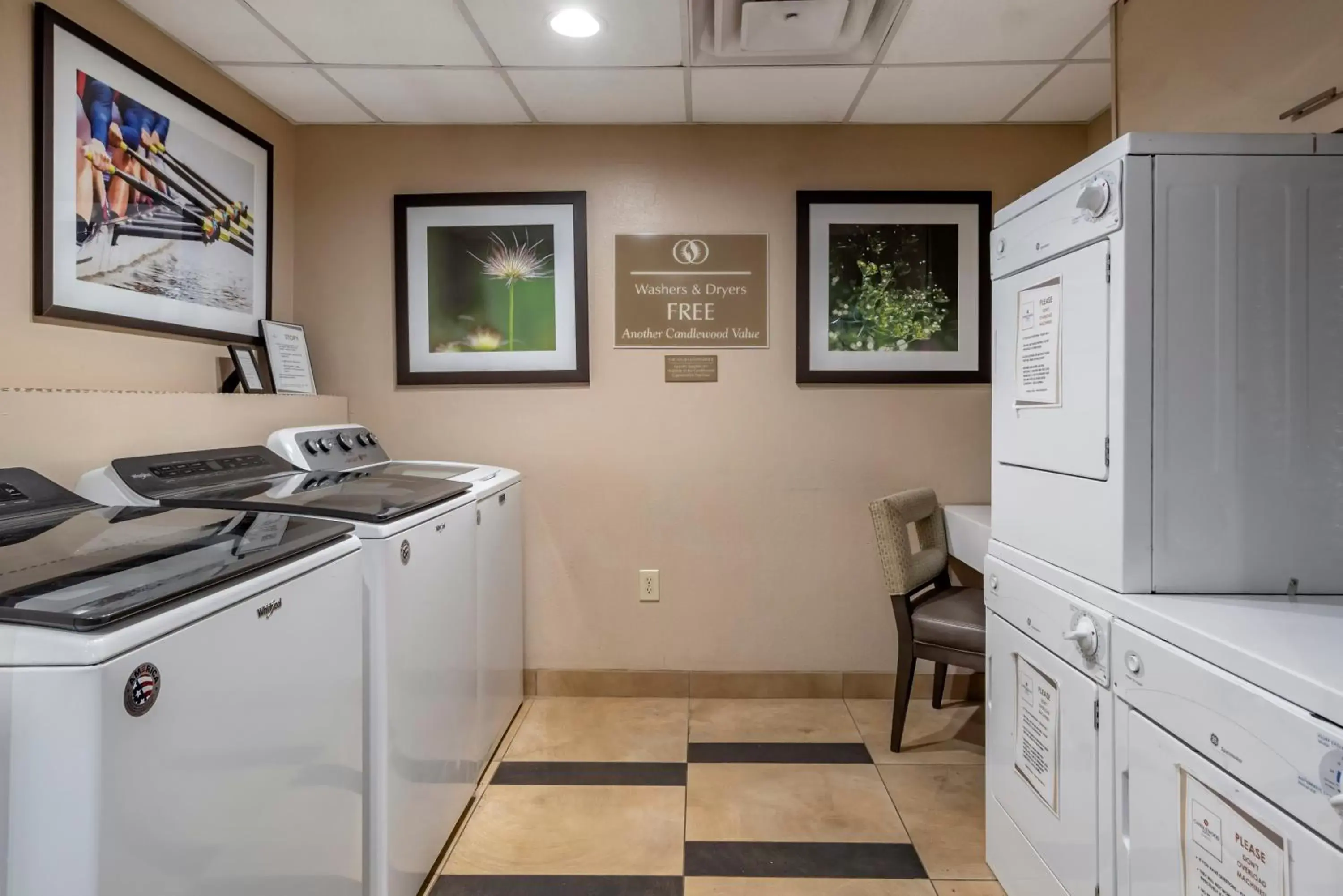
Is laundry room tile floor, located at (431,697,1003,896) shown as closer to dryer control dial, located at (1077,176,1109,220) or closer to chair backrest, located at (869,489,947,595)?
chair backrest, located at (869,489,947,595)

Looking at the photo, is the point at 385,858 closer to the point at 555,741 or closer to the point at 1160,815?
the point at 555,741

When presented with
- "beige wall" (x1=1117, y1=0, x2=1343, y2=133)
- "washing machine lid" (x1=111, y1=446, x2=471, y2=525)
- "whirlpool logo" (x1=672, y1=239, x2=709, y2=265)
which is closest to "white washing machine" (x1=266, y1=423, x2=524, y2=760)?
"washing machine lid" (x1=111, y1=446, x2=471, y2=525)

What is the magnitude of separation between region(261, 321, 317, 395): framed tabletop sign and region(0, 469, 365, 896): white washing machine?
1.06m

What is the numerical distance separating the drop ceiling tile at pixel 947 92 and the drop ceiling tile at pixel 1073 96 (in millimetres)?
61

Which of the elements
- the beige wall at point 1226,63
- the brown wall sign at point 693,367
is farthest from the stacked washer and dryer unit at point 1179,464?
the brown wall sign at point 693,367

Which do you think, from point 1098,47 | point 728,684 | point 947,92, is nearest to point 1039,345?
point 1098,47

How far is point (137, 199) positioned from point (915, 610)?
8.43ft

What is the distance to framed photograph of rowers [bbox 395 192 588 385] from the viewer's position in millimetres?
2691

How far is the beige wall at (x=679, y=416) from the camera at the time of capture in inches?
106

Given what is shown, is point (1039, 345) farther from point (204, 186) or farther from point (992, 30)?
point (204, 186)

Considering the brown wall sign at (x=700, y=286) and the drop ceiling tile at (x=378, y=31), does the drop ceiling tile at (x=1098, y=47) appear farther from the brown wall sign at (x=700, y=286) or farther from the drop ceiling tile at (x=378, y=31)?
the drop ceiling tile at (x=378, y=31)

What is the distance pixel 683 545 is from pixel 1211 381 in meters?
1.84

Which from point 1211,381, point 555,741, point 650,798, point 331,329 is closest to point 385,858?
point 650,798

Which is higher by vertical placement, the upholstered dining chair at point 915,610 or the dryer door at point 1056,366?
the dryer door at point 1056,366
